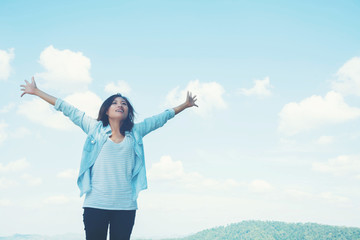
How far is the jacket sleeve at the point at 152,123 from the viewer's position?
4.17 m

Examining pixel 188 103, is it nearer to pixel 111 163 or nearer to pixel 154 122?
pixel 154 122

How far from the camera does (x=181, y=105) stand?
15.2 feet

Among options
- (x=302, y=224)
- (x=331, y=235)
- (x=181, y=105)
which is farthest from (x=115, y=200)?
(x=302, y=224)

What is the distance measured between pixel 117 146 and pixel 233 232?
303 ft

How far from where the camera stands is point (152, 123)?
425cm

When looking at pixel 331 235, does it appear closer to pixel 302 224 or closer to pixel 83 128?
pixel 302 224

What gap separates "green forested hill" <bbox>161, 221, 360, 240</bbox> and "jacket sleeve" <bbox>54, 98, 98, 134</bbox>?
282 ft

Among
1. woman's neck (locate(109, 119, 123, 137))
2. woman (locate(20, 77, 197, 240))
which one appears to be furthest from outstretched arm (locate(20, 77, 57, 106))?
woman's neck (locate(109, 119, 123, 137))

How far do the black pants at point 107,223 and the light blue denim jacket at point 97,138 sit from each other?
0.21 meters

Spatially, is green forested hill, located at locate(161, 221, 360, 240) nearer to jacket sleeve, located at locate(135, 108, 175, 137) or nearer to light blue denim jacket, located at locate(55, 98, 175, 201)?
jacket sleeve, located at locate(135, 108, 175, 137)

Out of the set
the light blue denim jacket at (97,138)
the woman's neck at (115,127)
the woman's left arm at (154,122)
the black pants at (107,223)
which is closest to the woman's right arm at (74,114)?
the light blue denim jacket at (97,138)

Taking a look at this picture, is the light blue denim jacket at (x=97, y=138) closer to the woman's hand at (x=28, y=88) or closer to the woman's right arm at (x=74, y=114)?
the woman's right arm at (x=74, y=114)

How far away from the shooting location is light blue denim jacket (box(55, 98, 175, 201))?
379 centimetres

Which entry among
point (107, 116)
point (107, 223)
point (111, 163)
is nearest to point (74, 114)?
point (107, 116)
